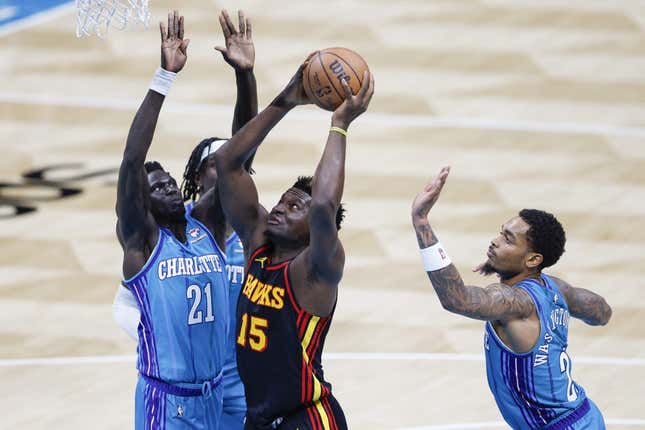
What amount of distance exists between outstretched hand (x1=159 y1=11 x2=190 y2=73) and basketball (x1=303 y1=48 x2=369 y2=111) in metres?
0.70

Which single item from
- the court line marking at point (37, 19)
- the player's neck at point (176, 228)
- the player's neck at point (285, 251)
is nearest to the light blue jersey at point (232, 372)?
the player's neck at point (176, 228)

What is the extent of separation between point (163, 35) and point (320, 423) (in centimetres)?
222

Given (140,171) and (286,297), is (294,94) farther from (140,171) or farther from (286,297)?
(286,297)

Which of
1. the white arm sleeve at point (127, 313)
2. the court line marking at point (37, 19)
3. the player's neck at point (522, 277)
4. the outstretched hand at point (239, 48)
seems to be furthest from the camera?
the court line marking at point (37, 19)

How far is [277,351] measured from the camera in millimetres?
6648

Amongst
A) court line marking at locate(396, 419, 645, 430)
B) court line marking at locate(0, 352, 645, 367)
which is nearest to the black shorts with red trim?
court line marking at locate(396, 419, 645, 430)

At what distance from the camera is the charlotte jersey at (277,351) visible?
6.64 meters

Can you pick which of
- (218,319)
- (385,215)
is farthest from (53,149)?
(218,319)

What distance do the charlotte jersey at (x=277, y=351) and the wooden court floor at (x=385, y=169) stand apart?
2927 mm

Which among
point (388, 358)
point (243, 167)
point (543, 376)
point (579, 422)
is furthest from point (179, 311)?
point (388, 358)

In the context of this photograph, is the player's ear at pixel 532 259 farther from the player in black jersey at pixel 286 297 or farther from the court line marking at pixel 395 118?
the court line marking at pixel 395 118

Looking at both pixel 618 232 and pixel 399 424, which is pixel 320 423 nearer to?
pixel 399 424

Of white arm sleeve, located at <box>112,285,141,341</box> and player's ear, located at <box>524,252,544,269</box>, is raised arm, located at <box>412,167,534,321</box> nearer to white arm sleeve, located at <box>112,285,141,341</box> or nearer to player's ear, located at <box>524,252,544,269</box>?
player's ear, located at <box>524,252,544,269</box>

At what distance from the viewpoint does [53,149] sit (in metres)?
13.6
